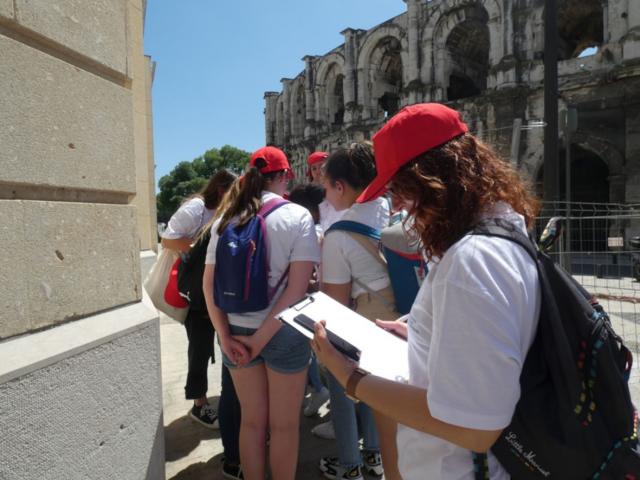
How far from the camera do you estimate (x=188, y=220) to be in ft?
11.6

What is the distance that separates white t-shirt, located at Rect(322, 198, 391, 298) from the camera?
2.53m

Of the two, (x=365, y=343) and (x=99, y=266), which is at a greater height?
(x=99, y=266)

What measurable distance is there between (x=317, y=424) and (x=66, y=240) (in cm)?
272

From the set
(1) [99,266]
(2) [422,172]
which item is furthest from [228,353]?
(2) [422,172]

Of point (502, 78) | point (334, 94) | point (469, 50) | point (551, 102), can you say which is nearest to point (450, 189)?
point (551, 102)

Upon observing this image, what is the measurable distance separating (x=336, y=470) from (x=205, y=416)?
1.33 m

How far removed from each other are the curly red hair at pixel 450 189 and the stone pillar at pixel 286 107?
118ft

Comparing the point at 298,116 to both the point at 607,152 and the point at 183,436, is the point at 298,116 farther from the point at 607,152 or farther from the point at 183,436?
the point at 183,436

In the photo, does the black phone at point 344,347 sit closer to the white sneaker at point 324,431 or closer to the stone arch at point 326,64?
the white sneaker at point 324,431

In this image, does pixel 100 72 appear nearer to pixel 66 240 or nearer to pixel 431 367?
pixel 66 240

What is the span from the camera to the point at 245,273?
2.29 m

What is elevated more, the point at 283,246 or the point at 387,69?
the point at 387,69

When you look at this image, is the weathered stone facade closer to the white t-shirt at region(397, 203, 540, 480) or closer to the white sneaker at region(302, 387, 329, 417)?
the white sneaker at region(302, 387, 329, 417)

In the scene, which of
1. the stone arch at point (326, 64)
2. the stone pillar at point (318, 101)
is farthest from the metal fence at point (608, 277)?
the stone pillar at point (318, 101)
